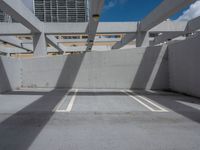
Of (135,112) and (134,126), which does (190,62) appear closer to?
(135,112)

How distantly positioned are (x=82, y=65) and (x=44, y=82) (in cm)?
251

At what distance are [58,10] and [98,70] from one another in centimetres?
1520

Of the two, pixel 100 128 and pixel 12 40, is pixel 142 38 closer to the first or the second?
pixel 12 40

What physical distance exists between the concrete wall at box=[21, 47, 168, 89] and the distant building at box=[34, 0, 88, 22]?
11382mm

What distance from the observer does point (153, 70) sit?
477 inches

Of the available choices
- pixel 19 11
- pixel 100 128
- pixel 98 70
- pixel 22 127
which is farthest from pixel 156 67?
pixel 22 127

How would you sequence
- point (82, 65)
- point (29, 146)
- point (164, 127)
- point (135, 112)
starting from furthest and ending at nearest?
point (82, 65) → point (135, 112) → point (164, 127) → point (29, 146)

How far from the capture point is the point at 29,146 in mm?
3643

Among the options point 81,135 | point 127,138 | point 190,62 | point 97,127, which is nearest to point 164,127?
point 127,138

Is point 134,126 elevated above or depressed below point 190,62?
below

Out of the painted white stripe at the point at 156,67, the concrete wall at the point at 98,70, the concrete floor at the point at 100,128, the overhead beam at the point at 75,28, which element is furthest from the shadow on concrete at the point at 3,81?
the painted white stripe at the point at 156,67

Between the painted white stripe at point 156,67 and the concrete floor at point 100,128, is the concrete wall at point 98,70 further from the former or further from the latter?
the concrete floor at point 100,128

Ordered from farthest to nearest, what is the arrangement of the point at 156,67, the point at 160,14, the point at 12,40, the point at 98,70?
the point at 12,40 → the point at 98,70 → the point at 156,67 → the point at 160,14

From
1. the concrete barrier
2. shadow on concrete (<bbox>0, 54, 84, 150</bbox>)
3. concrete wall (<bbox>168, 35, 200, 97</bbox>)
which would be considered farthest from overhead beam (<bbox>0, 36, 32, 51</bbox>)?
concrete wall (<bbox>168, 35, 200, 97</bbox>)
